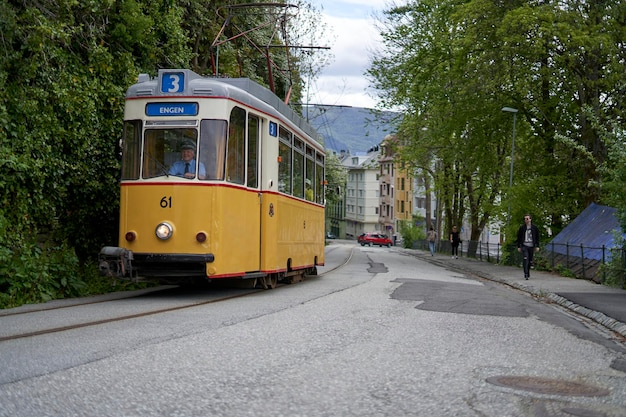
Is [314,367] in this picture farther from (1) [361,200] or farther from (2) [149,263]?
(1) [361,200]

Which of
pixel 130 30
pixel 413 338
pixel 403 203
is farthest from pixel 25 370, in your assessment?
pixel 403 203

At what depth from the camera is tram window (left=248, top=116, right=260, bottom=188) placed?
46.5 ft

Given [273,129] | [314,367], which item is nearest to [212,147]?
[273,129]

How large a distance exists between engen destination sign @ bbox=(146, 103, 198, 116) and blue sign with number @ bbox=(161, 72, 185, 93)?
0.78ft

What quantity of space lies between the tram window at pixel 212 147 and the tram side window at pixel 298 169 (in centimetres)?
379

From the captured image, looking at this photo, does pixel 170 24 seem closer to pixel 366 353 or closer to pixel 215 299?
pixel 215 299

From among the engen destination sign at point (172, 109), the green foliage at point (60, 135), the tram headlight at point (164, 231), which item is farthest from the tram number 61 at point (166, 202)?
the green foliage at point (60, 135)

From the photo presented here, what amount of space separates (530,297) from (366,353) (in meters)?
11.3

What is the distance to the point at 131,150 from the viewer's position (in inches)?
533

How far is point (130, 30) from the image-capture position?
693 inches

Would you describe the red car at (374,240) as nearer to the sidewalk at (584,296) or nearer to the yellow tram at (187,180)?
the sidewalk at (584,296)

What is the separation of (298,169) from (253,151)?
10.4ft

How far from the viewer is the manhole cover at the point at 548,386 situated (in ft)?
20.3

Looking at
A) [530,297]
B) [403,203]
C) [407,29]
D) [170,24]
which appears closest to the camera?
[530,297]
